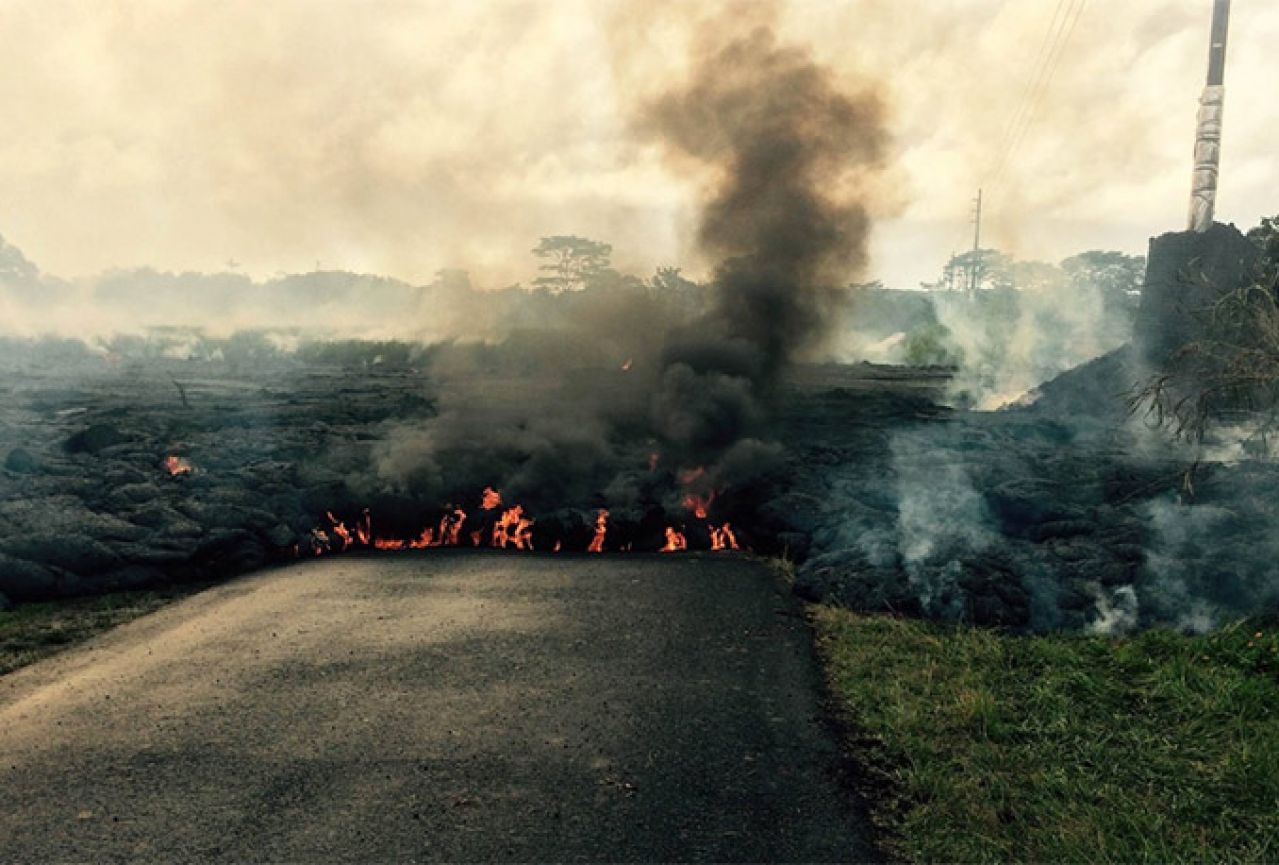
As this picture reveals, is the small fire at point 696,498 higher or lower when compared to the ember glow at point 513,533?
higher

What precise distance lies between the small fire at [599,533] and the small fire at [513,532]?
1.34 m

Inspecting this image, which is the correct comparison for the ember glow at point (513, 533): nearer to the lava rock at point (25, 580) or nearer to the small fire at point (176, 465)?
the lava rock at point (25, 580)

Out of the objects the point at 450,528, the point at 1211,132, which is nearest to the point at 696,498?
the point at 450,528

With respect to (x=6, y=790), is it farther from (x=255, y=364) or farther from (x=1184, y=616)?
(x=255, y=364)

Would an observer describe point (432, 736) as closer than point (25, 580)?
Yes

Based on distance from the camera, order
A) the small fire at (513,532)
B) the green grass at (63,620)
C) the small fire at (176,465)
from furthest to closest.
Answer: the small fire at (176,465), the small fire at (513,532), the green grass at (63,620)

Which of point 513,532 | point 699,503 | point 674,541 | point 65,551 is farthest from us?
point 699,503

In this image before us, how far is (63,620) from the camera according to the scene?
12656 mm

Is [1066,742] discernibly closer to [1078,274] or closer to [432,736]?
[432,736]

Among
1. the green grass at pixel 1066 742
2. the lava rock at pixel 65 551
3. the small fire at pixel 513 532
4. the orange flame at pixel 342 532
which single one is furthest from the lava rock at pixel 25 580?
the green grass at pixel 1066 742

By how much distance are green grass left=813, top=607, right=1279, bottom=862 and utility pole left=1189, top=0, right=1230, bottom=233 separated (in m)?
23.1

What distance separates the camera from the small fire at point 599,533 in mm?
17422

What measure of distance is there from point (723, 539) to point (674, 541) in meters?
1.08

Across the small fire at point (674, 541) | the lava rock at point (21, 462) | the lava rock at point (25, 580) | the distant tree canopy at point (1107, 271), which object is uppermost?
the distant tree canopy at point (1107, 271)
